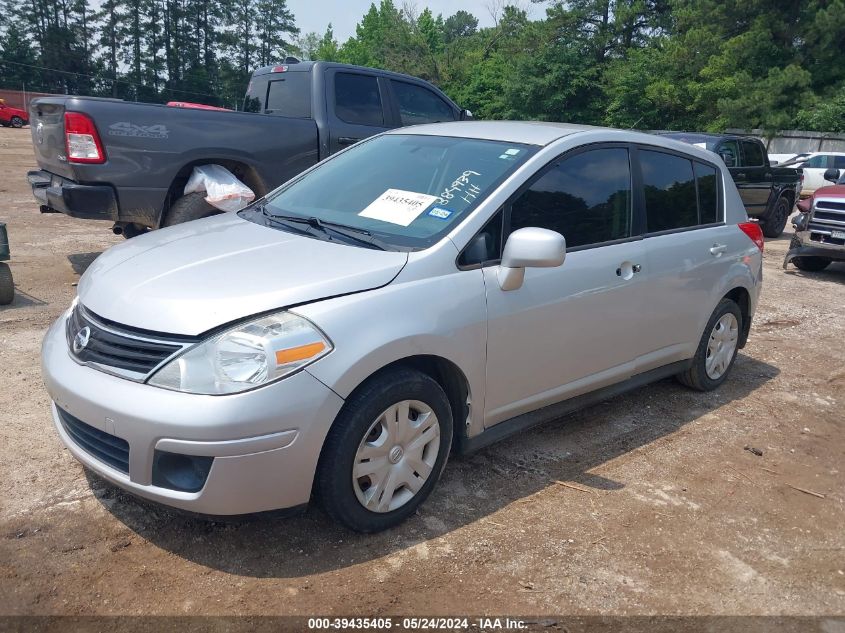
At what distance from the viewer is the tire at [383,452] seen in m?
2.81

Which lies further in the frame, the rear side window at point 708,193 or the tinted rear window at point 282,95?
the tinted rear window at point 282,95

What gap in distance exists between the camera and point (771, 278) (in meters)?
9.47

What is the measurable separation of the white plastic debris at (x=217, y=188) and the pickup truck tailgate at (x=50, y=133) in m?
0.99

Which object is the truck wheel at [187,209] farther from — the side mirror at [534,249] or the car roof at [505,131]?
the side mirror at [534,249]

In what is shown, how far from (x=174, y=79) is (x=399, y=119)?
200 ft

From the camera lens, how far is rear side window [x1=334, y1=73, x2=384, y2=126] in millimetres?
7480

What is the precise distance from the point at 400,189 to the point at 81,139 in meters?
3.37

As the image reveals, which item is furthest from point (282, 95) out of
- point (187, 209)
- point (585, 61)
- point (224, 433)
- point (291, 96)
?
point (585, 61)

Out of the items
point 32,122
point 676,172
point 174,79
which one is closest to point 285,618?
point 676,172

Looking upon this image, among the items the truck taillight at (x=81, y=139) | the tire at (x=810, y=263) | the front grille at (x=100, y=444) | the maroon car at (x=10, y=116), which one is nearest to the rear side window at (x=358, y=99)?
the truck taillight at (x=81, y=139)

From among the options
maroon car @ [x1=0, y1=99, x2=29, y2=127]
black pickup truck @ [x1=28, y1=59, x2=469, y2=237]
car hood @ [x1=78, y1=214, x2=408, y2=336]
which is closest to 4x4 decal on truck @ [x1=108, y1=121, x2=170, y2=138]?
black pickup truck @ [x1=28, y1=59, x2=469, y2=237]

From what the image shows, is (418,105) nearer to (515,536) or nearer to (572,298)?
(572,298)

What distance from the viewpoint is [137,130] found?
5.91 m

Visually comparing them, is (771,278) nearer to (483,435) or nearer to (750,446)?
(750,446)
